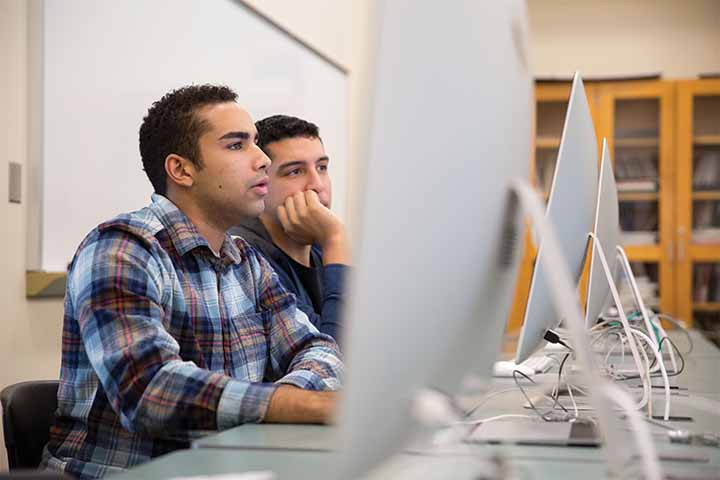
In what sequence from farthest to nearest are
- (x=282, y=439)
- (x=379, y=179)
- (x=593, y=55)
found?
(x=593, y=55), (x=282, y=439), (x=379, y=179)

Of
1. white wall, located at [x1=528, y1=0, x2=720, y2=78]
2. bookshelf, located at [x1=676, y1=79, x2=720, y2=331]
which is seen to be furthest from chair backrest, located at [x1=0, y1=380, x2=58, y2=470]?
white wall, located at [x1=528, y1=0, x2=720, y2=78]

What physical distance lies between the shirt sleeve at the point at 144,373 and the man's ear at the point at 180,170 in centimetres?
47

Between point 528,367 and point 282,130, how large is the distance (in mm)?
1012

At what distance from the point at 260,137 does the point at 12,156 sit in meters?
0.67

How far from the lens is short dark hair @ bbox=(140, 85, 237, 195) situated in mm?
1848

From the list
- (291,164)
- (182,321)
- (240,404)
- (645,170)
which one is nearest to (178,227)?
(182,321)

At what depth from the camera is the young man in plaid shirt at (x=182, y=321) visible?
1.32m

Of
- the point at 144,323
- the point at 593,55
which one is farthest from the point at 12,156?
the point at 593,55

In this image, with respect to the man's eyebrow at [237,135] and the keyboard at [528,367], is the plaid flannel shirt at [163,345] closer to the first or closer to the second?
the man's eyebrow at [237,135]

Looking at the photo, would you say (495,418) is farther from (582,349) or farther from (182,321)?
(582,349)

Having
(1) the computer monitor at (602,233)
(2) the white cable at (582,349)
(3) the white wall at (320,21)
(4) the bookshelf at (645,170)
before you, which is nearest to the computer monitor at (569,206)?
(1) the computer monitor at (602,233)

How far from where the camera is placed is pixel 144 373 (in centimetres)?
131

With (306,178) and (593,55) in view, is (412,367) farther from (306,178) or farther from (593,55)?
(593,55)

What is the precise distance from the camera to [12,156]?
7.24 ft
